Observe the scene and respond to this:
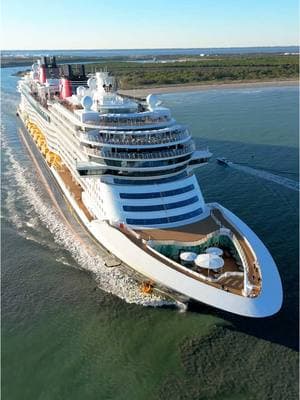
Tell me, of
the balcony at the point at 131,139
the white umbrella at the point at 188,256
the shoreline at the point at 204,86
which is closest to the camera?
the white umbrella at the point at 188,256

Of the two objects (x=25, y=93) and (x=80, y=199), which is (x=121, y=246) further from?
(x=25, y=93)

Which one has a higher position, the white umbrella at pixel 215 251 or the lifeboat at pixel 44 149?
the lifeboat at pixel 44 149

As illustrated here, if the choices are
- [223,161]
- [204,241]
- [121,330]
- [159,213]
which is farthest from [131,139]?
[223,161]

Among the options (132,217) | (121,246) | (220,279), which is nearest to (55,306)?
(121,246)

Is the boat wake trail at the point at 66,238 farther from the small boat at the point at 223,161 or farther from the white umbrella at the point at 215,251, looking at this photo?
the small boat at the point at 223,161

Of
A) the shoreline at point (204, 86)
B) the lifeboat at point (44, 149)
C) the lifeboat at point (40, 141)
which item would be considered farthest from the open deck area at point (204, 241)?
the shoreline at point (204, 86)

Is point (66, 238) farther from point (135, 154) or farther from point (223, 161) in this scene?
point (223, 161)
